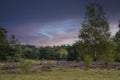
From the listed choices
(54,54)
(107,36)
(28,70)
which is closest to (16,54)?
(107,36)

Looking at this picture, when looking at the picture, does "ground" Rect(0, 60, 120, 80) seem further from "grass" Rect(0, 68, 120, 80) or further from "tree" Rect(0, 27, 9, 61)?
"tree" Rect(0, 27, 9, 61)

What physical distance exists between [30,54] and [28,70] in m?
120

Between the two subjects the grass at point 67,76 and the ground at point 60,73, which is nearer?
the grass at point 67,76

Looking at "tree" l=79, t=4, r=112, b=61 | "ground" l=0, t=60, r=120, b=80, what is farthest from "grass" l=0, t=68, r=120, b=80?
"tree" l=79, t=4, r=112, b=61

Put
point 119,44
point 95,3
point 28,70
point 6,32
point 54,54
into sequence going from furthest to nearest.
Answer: point 54,54 < point 6,32 < point 95,3 < point 119,44 < point 28,70

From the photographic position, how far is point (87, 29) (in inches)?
3056

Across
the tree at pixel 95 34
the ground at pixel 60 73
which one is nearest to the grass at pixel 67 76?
the ground at pixel 60 73

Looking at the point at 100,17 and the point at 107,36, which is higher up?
the point at 100,17

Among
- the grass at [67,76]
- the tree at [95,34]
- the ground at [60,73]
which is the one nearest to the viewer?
the grass at [67,76]

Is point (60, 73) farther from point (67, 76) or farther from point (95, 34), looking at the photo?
point (95, 34)

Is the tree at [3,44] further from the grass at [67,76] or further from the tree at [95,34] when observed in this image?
the grass at [67,76]

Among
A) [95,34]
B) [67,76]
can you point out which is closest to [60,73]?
[67,76]

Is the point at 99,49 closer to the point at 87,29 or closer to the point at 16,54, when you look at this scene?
the point at 87,29

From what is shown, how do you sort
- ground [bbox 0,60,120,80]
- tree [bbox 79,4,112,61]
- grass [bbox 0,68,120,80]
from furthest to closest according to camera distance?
tree [bbox 79,4,112,61], ground [bbox 0,60,120,80], grass [bbox 0,68,120,80]
